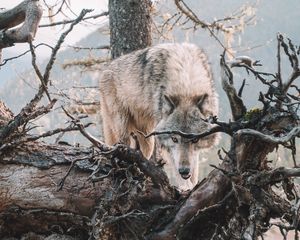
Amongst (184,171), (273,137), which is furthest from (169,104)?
Result: (273,137)

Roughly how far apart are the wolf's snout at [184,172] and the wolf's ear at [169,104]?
94cm

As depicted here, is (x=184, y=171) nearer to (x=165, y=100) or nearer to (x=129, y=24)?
(x=165, y=100)

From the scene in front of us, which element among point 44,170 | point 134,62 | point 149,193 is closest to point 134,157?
point 149,193

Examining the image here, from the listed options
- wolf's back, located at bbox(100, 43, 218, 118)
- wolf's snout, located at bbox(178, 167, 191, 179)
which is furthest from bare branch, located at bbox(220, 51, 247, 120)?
wolf's back, located at bbox(100, 43, 218, 118)

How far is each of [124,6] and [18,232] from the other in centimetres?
433

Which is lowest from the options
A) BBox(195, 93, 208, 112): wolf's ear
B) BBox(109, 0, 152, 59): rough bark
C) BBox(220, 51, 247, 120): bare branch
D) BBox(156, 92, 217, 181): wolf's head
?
BBox(156, 92, 217, 181): wolf's head

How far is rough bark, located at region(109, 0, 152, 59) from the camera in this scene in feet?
23.7

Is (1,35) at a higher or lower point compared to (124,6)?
lower

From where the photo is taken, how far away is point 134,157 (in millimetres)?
3436

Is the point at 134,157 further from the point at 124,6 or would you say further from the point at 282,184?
the point at 124,6

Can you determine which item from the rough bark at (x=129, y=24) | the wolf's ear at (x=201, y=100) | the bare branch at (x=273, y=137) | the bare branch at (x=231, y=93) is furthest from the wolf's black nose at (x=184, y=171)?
the bare branch at (x=273, y=137)

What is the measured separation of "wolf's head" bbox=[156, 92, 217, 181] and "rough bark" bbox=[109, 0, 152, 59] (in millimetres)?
1126

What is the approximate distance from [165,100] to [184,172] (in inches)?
44.4

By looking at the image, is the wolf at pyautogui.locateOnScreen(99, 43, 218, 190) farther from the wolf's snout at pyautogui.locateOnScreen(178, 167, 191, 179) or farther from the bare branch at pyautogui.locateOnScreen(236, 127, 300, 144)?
the bare branch at pyautogui.locateOnScreen(236, 127, 300, 144)
